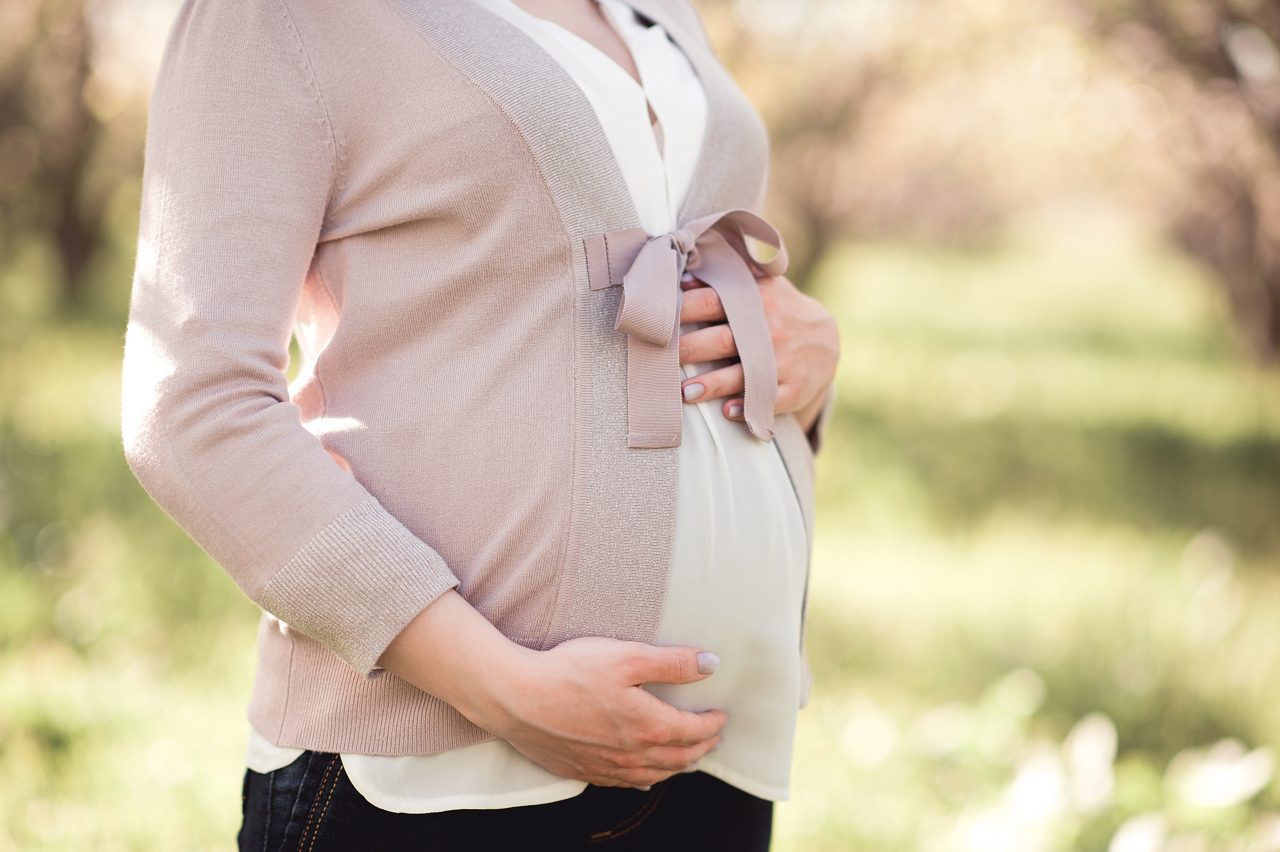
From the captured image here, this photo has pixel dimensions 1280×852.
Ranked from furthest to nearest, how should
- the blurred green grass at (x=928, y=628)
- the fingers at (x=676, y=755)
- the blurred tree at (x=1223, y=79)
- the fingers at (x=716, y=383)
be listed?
the blurred tree at (x=1223, y=79), the blurred green grass at (x=928, y=628), the fingers at (x=716, y=383), the fingers at (x=676, y=755)

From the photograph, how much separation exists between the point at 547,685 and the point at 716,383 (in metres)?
0.37

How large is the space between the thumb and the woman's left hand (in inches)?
10.2

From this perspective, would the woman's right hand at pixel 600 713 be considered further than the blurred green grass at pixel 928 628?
No

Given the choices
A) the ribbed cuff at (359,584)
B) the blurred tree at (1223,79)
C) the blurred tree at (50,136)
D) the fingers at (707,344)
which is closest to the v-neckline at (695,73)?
the fingers at (707,344)

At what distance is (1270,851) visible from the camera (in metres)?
2.18

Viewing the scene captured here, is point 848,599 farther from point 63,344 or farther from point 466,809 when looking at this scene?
point 63,344

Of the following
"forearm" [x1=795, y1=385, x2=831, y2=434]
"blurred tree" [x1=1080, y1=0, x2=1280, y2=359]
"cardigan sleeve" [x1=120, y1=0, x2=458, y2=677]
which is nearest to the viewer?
"cardigan sleeve" [x1=120, y1=0, x2=458, y2=677]

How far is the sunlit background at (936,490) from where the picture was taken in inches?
103

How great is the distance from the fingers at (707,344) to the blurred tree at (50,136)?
275 inches

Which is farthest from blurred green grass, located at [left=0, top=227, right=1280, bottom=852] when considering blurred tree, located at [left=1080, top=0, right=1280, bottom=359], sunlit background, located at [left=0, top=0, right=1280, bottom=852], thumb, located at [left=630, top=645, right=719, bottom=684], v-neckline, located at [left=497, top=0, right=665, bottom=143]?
v-neckline, located at [left=497, top=0, right=665, bottom=143]

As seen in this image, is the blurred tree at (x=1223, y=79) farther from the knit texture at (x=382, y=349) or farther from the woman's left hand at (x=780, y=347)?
the knit texture at (x=382, y=349)

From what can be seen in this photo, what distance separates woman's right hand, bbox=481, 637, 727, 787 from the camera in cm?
103

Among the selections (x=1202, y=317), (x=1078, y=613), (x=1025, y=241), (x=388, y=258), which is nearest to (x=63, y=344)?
(x=1078, y=613)

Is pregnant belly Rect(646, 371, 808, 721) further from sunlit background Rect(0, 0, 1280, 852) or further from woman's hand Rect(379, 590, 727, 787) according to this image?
sunlit background Rect(0, 0, 1280, 852)
